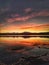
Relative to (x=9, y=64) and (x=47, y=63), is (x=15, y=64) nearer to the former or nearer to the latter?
(x=9, y=64)

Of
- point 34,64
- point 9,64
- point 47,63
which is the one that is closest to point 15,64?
point 9,64

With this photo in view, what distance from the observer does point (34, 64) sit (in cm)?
1275

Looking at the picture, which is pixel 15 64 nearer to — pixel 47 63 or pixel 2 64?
pixel 2 64

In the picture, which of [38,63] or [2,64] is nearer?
[2,64]

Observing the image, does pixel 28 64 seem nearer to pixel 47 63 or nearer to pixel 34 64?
pixel 34 64

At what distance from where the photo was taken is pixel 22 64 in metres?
12.4

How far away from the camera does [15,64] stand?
12438 mm

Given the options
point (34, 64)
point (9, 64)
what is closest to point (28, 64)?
A: point (34, 64)

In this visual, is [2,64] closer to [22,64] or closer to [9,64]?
[9,64]

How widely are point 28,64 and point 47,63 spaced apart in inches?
63.5

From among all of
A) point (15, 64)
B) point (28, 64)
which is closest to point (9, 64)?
point (15, 64)

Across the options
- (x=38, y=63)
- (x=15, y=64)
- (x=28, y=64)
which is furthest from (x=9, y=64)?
(x=38, y=63)

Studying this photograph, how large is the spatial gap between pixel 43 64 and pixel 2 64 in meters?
3.30

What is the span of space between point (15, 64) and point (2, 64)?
40.3 inches
